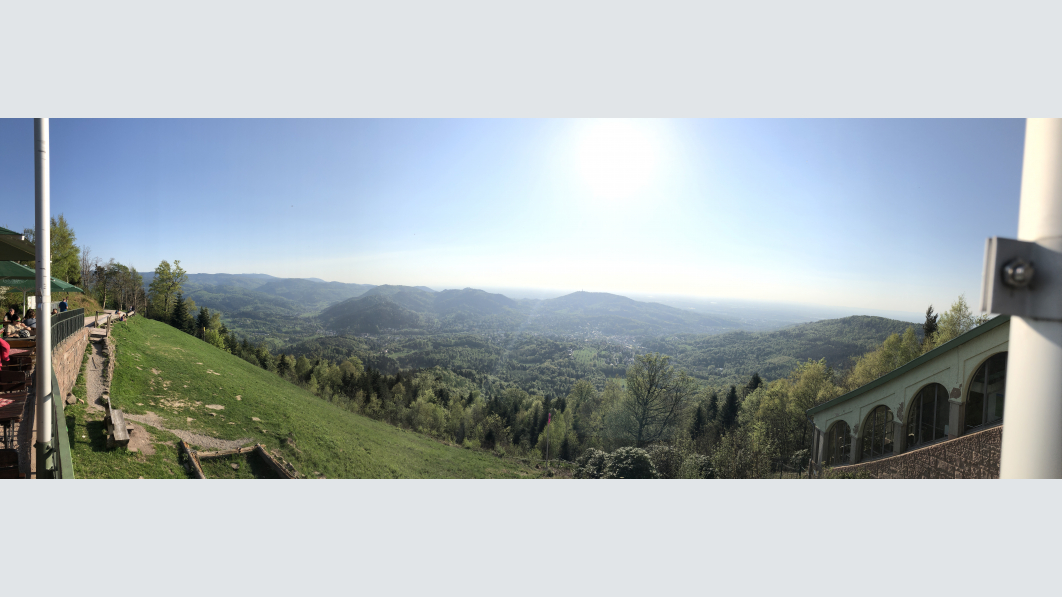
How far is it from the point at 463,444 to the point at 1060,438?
20.1 metres

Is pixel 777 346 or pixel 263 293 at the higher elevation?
pixel 263 293

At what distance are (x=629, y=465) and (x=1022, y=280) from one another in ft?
46.1

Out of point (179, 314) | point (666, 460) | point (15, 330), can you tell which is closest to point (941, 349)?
point (666, 460)

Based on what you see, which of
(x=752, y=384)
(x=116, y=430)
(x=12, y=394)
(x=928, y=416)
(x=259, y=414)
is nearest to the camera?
(x=12, y=394)

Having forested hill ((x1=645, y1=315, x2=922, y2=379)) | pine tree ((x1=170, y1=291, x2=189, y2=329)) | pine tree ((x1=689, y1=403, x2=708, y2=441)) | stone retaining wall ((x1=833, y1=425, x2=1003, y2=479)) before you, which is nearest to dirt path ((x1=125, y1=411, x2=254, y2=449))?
pine tree ((x1=170, y1=291, x2=189, y2=329))

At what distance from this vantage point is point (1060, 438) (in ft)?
4.52

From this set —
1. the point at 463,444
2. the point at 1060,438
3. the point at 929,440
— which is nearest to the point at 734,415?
the point at 929,440

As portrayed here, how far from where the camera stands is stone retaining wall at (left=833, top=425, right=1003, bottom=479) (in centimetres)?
602

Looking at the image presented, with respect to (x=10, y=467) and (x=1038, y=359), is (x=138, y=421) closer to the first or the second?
(x=10, y=467)

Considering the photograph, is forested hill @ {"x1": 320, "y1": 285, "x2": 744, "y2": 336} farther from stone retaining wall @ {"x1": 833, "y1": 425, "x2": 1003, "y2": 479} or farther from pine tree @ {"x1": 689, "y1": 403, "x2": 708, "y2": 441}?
stone retaining wall @ {"x1": 833, "y1": 425, "x2": 1003, "y2": 479}

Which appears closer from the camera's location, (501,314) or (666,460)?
(666,460)

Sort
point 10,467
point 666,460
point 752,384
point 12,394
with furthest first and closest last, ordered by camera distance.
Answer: point 752,384 < point 666,460 < point 12,394 < point 10,467

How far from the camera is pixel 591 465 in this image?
14.7m

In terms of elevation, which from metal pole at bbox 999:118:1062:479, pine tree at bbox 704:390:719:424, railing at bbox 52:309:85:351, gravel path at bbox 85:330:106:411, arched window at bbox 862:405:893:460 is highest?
metal pole at bbox 999:118:1062:479
